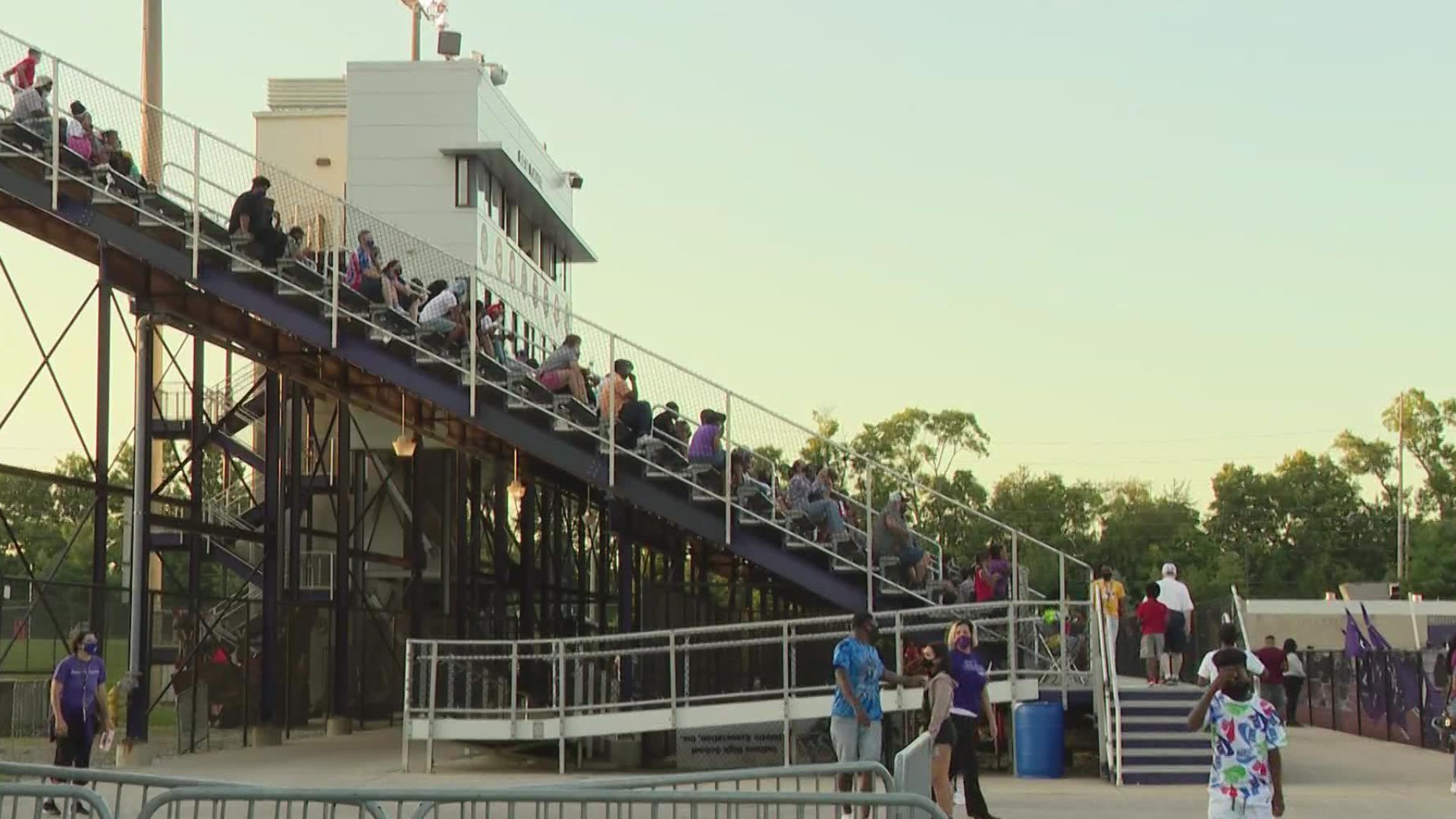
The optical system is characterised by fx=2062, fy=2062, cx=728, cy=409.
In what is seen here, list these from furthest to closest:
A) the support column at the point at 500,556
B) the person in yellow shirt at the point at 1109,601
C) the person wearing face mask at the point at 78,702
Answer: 1. the support column at the point at 500,556
2. the person in yellow shirt at the point at 1109,601
3. the person wearing face mask at the point at 78,702

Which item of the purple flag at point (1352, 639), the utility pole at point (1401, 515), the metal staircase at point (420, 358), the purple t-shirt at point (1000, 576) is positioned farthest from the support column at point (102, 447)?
the utility pole at point (1401, 515)

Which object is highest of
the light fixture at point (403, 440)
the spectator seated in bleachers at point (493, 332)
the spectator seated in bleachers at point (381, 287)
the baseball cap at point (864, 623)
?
the spectator seated in bleachers at point (381, 287)

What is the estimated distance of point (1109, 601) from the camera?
24.0 m

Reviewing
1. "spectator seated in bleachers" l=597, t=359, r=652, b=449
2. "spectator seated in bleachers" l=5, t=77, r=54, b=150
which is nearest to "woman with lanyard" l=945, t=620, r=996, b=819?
"spectator seated in bleachers" l=597, t=359, r=652, b=449

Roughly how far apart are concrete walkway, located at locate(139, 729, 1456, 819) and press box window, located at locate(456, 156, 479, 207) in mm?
12037

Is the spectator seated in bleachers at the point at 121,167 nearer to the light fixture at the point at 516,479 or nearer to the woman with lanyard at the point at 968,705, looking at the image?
the light fixture at the point at 516,479

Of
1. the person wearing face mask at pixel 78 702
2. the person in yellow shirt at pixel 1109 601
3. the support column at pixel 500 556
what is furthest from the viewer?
the support column at pixel 500 556

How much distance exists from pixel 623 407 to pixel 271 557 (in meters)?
7.43

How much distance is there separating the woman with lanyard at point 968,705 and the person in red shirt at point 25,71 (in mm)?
13687

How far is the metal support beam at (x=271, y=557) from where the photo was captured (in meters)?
29.4

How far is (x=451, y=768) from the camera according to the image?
23.4m

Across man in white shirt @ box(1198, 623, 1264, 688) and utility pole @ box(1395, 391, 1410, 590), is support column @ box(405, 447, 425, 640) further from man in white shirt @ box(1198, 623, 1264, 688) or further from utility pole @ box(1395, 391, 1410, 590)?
utility pole @ box(1395, 391, 1410, 590)

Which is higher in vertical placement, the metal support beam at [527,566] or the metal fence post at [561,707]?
the metal support beam at [527,566]

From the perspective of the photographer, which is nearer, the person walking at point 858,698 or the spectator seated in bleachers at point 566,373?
the person walking at point 858,698
